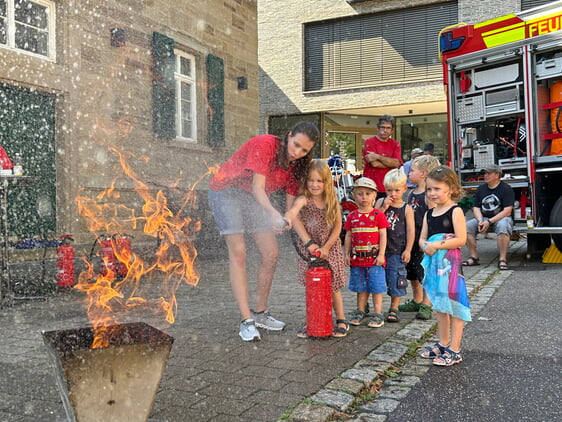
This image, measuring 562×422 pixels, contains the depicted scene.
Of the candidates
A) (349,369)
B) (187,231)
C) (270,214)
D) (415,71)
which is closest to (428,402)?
(349,369)

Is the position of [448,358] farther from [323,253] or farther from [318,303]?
[323,253]

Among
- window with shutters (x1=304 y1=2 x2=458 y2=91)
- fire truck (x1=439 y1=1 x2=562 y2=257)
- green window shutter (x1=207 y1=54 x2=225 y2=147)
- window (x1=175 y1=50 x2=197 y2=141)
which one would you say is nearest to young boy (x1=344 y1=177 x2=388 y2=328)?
fire truck (x1=439 y1=1 x2=562 y2=257)

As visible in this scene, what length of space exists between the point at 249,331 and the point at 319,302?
582mm

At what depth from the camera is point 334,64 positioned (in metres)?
23.9

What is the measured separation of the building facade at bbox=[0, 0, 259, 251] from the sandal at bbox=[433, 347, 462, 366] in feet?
18.3

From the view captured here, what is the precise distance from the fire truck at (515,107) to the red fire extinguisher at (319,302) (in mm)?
5449

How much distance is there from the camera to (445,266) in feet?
13.2

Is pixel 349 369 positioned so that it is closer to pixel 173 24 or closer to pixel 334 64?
pixel 173 24

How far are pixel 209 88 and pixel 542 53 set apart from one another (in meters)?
7.00

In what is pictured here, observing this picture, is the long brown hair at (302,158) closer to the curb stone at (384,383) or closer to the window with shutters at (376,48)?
the curb stone at (384,383)

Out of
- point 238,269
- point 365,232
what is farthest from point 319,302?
point 365,232

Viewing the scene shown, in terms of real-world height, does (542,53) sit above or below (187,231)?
above

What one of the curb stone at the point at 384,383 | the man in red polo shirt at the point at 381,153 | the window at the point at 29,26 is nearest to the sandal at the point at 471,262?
the man in red polo shirt at the point at 381,153

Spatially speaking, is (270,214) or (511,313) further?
(511,313)
